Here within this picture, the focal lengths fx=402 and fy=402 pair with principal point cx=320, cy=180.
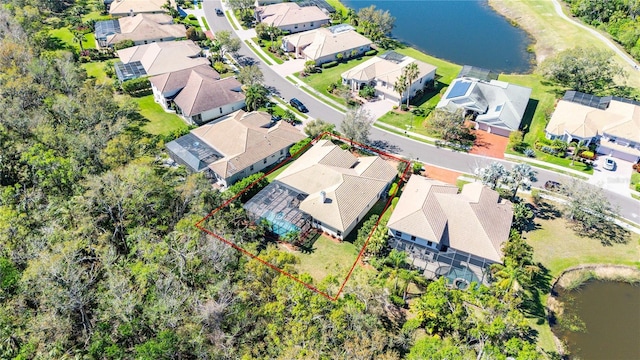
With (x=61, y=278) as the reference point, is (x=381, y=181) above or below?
below

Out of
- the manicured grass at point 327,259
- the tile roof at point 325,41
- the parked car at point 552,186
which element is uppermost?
the tile roof at point 325,41

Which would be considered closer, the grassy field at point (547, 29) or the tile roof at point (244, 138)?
the tile roof at point (244, 138)

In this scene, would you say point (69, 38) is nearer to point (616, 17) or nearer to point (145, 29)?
point (145, 29)

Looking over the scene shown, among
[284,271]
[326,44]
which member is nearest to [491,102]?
[326,44]

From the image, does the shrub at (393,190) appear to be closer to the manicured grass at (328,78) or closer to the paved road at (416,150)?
the paved road at (416,150)

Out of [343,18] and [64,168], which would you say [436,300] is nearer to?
[64,168]

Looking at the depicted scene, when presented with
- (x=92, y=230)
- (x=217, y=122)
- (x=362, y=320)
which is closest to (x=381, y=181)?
(x=362, y=320)

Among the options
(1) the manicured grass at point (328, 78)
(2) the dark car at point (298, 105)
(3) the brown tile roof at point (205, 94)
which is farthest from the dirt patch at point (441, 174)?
(3) the brown tile roof at point (205, 94)
